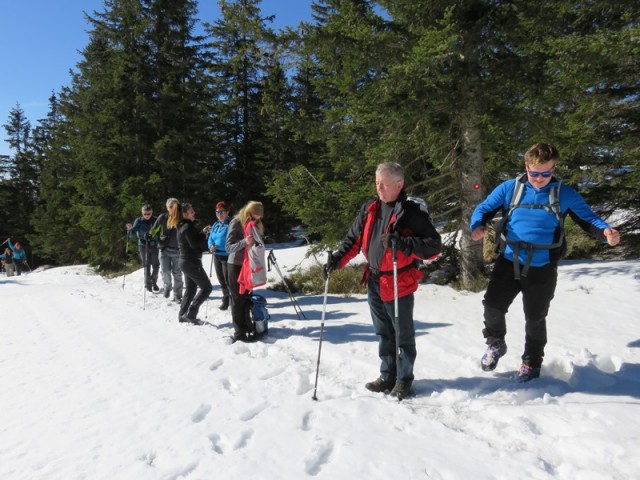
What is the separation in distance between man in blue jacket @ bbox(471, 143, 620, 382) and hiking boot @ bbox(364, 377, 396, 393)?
1266mm

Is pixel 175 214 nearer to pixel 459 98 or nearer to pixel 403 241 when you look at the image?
pixel 403 241

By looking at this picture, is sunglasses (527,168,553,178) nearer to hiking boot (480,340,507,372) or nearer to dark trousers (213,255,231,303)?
hiking boot (480,340,507,372)

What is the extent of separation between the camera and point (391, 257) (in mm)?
3621

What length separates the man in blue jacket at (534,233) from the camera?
3.44 meters

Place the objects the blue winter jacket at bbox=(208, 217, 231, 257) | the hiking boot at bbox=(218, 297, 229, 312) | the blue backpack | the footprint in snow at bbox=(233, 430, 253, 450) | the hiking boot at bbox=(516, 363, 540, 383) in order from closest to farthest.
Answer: the footprint in snow at bbox=(233, 430, 253, 450)
the hiking boot at bbox=(516, 363, 540, 383)
the blue backpack
the blue winter jacket at bbox=(208, 217, 231, 257)
the hiking boot at bbox=(218, 297, 229, 312)

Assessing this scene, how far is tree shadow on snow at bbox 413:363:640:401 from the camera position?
11.5ft

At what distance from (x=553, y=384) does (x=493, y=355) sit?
57 centimetres

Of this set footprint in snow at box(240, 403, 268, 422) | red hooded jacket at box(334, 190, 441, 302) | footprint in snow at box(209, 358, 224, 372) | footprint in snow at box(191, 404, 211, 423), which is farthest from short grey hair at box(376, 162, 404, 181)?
footprint in snow at box(209, 358, 224, 372)

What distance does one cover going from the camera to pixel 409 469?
2.55 meters

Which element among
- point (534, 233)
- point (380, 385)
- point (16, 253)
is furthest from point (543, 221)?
point (16, 253)

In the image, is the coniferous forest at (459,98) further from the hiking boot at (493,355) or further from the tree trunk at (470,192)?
the hiking boot at (493,355)

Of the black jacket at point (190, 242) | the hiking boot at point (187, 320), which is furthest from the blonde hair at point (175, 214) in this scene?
the hiking boot at point (187, 320)

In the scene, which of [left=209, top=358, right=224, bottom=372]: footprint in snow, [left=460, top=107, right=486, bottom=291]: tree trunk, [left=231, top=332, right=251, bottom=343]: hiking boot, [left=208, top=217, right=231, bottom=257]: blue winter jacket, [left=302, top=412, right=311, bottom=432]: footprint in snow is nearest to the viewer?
[left=302, top=412, right=311, bottom=432]: footprint in snow

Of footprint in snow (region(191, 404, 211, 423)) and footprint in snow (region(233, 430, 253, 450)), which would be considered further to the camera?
footprint in snow (region(191, 404, 211, 423))
